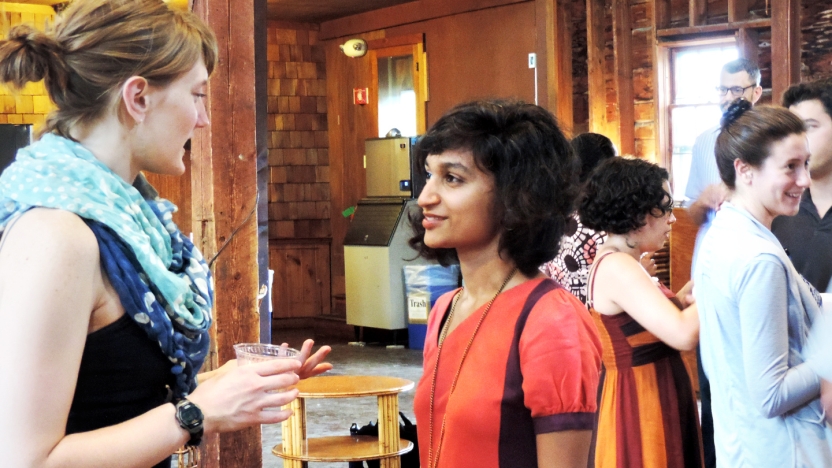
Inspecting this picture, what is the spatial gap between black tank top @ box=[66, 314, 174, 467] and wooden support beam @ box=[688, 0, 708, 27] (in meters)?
7.48

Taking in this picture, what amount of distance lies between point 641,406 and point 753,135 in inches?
36.3

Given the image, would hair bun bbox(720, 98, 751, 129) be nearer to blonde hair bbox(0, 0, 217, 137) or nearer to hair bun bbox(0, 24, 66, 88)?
blonde hair bbox(0, 0, 217, 137)

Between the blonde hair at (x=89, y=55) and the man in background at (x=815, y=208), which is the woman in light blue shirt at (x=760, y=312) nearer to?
the man in background at (x=815, y=208)

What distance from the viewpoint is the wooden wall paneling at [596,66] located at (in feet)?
28.2

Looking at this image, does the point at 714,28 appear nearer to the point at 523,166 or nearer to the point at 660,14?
the point at 660,14

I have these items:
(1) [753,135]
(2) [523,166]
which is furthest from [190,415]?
(1) [753,135]

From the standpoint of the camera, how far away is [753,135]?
2.38 metres

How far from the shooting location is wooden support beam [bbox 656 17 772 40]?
7679 mm

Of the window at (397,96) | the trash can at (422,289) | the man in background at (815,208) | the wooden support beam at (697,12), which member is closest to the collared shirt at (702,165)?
the man in background at (815,208)

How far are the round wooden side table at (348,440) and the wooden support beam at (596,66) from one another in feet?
16.8

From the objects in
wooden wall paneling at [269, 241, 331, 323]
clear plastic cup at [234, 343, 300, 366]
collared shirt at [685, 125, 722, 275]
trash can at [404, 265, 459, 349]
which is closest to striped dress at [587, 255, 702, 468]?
clear plastic cup at [234, 343, 300, 366]

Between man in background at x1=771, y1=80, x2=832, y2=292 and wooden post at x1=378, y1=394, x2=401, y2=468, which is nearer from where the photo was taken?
man in background at x1=771, y1=80, x2=832, y2=292

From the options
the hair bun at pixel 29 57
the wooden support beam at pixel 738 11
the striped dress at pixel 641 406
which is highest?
the wooden support beam at pixel 738 11

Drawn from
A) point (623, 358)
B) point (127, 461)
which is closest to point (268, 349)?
point (127, 461)
